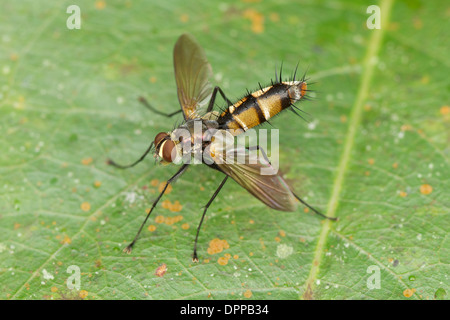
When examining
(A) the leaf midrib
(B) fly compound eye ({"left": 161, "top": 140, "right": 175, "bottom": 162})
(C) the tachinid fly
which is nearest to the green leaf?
(A) the leaf midrib

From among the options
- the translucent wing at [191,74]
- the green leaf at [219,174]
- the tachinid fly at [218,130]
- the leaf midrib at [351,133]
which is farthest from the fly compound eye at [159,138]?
the leaf midrib at [351,133]

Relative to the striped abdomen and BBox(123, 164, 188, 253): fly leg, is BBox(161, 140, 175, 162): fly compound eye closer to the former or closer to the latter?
BBox(123, 164, 188, 253): fly leg

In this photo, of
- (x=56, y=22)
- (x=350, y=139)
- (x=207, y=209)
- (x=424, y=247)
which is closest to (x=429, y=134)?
(x=350, y=139)

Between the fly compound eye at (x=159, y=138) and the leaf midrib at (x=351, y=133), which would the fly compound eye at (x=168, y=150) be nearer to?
the fly compound eye at (x=159, y=138)

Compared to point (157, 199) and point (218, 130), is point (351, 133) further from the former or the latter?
point (157, 199)
